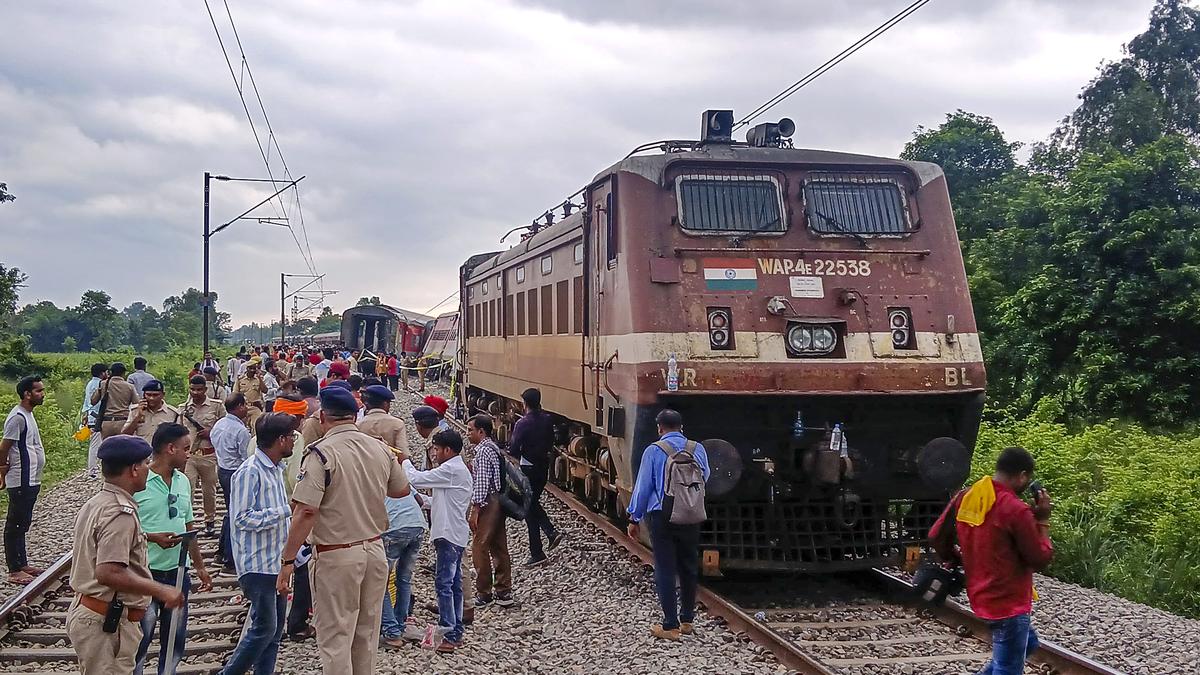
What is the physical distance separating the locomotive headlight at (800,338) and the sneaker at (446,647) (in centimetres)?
333

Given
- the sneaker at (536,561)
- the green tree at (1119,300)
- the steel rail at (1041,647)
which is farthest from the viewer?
the green tree at (1119,300)

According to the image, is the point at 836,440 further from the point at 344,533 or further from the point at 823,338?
the point at 344,533

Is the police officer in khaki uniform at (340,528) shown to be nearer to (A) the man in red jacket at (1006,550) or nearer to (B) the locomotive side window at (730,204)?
(A) the man in red jacket at (1006,550)

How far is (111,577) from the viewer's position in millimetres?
4289

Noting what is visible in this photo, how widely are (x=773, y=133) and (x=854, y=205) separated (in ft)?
4.32

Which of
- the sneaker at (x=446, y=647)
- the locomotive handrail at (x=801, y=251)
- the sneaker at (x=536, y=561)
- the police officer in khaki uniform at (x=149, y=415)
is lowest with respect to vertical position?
the sneaker at (x=446, y=647)

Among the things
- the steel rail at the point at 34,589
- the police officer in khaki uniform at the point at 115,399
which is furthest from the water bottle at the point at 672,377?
the police officer in khaki uniform at the point at 115,399

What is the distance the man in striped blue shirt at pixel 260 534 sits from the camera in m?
5.28

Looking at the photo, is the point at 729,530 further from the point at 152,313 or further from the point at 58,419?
the point at 152,313

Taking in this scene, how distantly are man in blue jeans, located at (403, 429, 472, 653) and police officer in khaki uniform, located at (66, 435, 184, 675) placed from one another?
252cm

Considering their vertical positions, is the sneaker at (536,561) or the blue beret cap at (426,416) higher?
the blue beret cap at (426,416)

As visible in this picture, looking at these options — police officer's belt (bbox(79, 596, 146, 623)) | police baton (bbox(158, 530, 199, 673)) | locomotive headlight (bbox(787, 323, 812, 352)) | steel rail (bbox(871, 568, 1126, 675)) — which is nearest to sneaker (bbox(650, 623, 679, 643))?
steel rail (bbox(871, 568, 1126, 675))

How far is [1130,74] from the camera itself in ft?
91.4

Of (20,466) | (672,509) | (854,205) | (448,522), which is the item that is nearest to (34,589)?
(20,466)
